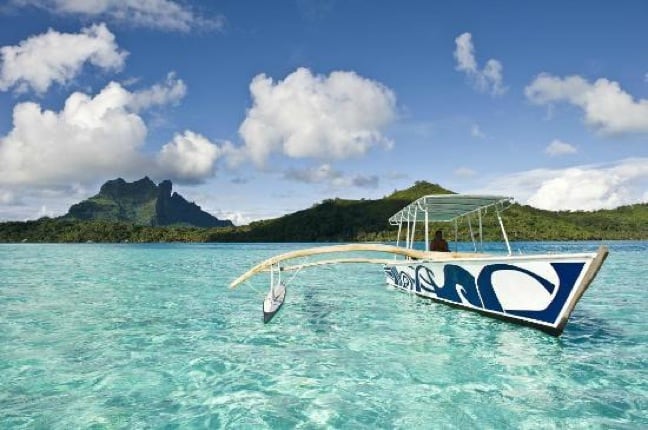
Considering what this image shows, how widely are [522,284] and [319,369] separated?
4.98m

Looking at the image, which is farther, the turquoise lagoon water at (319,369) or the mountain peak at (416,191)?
the mountain peak at (416,191)

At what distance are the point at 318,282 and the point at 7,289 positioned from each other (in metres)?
14.2

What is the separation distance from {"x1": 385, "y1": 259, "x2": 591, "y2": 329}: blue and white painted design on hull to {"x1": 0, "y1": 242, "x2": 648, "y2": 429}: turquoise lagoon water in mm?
483

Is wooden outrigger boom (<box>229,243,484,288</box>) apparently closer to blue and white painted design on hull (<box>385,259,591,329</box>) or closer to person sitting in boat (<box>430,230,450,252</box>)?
blue and white painted design on hull (<box>385,259,591,329</box>)

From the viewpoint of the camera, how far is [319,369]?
25.3 feet

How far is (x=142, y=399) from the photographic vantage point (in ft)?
21.0

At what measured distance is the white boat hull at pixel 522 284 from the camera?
8719 millimetres

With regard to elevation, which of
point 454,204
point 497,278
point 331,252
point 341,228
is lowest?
point 497,278

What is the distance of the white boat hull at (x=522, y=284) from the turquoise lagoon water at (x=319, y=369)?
18.5 inches

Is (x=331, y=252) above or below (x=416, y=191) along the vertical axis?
below

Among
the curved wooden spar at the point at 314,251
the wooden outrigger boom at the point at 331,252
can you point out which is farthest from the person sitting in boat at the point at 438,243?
the curved wooden spar at the point at 314,251

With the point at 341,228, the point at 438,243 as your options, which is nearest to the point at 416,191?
the point at 341,228

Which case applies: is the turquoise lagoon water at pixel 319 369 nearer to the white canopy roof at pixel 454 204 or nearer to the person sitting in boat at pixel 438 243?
the person sitting in boat at pixel 438 243

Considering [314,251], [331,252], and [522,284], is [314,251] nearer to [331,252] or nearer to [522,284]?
[331,252]
